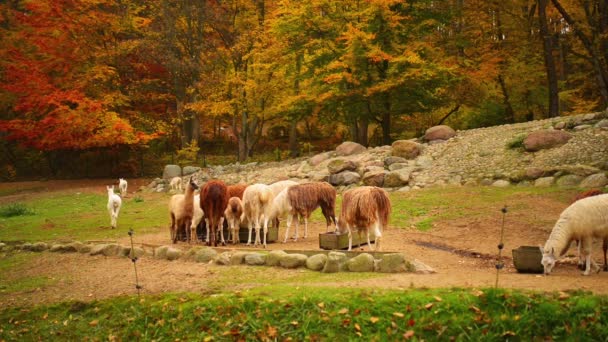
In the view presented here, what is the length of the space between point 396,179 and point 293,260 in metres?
11.4

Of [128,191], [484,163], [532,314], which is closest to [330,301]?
[532,314]

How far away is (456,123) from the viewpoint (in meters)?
32.9

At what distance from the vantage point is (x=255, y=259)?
10523mm

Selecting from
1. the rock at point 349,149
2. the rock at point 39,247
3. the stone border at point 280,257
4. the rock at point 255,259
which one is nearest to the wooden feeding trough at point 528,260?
the stone border at point 280,257

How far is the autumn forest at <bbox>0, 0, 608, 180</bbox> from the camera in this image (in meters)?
26.5

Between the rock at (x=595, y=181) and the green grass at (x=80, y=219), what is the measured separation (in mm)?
12848

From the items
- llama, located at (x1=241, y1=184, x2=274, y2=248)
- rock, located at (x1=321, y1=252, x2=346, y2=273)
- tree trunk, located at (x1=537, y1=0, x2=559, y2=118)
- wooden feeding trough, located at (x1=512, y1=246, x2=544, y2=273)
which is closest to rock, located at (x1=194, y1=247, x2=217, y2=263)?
llama, located at (x1=241, y1=184, x2=274, y2=248)

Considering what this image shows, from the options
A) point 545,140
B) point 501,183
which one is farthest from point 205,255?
point 545,140

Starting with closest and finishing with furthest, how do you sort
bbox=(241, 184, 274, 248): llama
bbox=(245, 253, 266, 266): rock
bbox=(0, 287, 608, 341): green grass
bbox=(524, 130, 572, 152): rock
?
bbox=(0, 287, 608, 341): green grass, bbox=(245, 253, 266, 266): rock, bbox=(241, 184, 274, 248): llama, bbox=(524, 130, 572, 152): rock

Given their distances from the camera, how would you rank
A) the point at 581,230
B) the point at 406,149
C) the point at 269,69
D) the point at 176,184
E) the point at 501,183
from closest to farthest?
the point at 581,230
the point at 501,183
the point at 406,149
the point at 176,184
the point at 269,69

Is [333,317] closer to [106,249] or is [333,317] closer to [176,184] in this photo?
[106,249]

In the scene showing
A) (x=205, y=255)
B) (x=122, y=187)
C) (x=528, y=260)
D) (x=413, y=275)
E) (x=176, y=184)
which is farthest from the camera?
(x=176, y=184)

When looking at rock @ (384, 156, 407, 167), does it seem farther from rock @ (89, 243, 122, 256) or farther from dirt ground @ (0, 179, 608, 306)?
rock @ (89, 243, 122, 256)

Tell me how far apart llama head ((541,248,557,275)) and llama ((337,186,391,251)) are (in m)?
3.17
